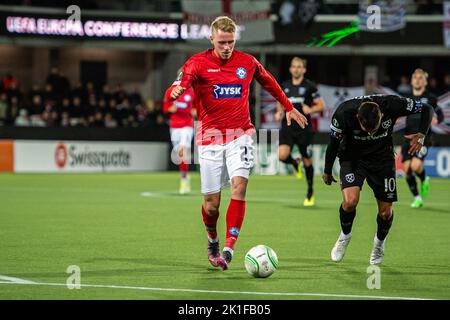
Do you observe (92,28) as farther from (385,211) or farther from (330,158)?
(385,211)

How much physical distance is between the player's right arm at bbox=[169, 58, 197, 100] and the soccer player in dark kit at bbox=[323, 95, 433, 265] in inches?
58.7

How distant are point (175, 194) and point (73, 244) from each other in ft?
30.1

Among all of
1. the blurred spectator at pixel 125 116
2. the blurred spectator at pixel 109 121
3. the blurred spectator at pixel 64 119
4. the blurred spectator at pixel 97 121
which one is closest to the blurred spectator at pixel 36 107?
the blurred spectator at pixel 64 119

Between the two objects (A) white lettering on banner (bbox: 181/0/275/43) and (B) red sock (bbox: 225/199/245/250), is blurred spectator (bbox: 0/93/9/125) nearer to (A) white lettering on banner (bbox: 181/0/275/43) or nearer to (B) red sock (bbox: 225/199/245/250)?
(A) white lettering on banner (bbox: 181/0/275/43)

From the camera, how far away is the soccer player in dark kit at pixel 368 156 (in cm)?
1002

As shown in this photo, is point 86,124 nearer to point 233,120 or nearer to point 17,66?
point 17,66

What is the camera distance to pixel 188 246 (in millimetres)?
12023

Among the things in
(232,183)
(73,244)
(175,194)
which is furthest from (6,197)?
(232,183)

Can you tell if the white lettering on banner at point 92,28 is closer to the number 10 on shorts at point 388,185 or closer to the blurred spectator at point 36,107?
the blurred spectator at point 36,107

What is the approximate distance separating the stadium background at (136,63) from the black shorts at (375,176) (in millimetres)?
18476

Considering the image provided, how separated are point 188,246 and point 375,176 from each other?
9.08 feet

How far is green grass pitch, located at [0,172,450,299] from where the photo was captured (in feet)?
28.1

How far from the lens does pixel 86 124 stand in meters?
32.0

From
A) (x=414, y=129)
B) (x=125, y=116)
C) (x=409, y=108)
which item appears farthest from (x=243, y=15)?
(x=409, y=108)
